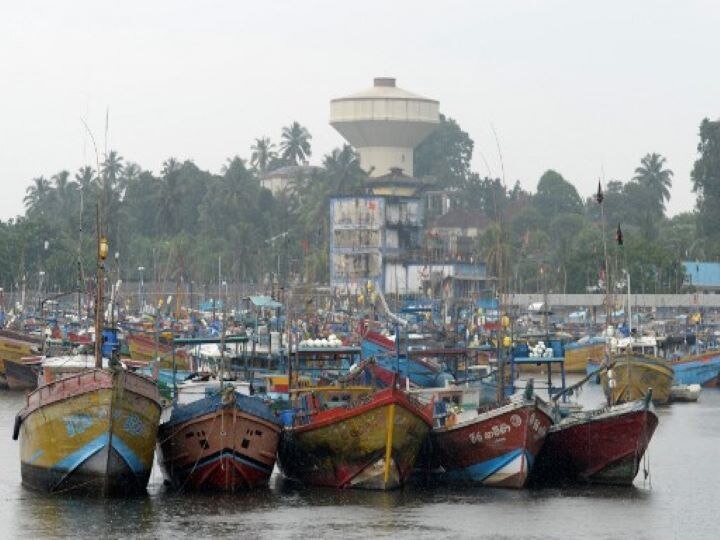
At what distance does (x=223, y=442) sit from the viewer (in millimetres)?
54125

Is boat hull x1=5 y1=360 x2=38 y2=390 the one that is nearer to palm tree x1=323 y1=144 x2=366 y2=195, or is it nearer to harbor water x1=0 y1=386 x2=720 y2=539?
harbor water x1=0 y1=386 x2=720 y2=539

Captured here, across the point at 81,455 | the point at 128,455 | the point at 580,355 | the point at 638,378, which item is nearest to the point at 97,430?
the point at 81,455

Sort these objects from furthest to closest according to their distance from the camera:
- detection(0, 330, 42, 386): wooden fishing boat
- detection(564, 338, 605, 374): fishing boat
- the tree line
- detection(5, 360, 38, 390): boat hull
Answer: the tree line → detection(564, 338, 605, 374): fishing boat → detection(5, 360, 38, 390): boat hull → detection(0, 330, 42, 386): wooden fishing boat

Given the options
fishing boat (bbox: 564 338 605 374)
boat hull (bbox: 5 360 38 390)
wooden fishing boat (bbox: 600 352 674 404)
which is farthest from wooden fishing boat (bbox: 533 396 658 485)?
fishing boat (bbox: 564 338 605 374)

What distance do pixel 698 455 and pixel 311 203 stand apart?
113 metres

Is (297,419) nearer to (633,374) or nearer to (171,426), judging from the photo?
(171,426)

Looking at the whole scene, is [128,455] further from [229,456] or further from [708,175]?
[708,175]

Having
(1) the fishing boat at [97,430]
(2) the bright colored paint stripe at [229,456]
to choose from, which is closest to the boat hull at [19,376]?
(1) the fishing boat at [97,430]

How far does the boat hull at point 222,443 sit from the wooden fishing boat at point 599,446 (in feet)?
25.0

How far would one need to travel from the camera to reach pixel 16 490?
5597cm

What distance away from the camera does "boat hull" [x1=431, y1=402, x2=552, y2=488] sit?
55281mm

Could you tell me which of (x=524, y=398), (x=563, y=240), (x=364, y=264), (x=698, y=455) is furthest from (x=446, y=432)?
(x=563, y=240)

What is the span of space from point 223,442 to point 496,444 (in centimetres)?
717

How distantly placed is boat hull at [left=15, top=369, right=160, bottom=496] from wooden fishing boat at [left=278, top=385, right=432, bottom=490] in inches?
165
